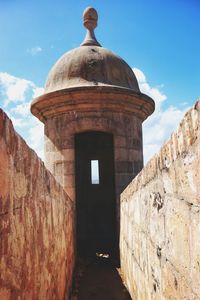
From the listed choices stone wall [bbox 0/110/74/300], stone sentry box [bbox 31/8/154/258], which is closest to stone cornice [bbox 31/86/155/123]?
stone sentry box [bbox 31/8/154/258]

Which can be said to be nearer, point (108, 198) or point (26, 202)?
point (26, 202)

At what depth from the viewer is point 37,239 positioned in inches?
83.5

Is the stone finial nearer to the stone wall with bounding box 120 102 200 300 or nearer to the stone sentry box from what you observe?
the stone sentry box

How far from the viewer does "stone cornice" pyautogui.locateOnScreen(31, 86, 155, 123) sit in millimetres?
7223

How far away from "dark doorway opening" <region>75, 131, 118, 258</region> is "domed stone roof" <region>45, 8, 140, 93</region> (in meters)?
2.08

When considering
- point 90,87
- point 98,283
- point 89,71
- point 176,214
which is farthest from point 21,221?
point 89,71

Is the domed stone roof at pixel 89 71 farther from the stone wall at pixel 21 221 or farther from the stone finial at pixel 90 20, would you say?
the stone wall at pixel 21 221

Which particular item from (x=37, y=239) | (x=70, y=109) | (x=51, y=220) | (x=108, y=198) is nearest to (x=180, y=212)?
(x=37, y=239)

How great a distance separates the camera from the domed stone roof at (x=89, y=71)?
7668mm

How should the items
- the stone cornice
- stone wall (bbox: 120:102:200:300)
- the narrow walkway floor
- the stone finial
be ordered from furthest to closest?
1. the stone finial
2. the stone cornice
3. the narrow walkway floor
4. stone wall (bbox: 120:102:200:300)

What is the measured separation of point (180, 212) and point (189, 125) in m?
0.43

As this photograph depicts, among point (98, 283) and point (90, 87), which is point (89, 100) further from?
point (98, 283)

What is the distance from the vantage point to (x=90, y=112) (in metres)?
7.36

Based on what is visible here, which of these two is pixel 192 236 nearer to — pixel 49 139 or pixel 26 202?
pixel 26 202
